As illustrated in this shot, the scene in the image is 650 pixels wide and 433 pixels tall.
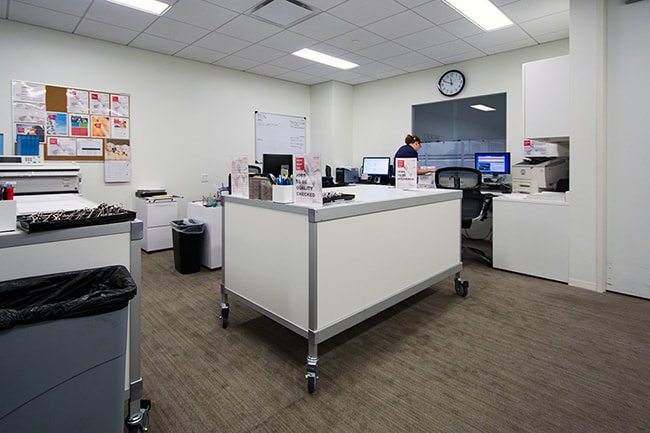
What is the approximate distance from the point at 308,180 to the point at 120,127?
3751 mm

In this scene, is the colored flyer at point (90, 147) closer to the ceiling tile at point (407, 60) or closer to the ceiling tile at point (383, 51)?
the ceiling tile at point (383, 51)

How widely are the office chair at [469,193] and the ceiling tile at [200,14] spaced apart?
117 inches

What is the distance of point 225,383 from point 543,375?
1716 millimetres

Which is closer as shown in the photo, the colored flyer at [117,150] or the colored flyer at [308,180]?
the colored flyer at [308,180]

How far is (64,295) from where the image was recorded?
3.93ft

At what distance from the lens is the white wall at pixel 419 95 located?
15.9 ft

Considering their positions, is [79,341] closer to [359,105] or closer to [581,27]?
[581,27]

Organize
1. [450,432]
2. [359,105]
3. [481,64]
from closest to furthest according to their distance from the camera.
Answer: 1. [450,432]
2. [481,64]
3. [359,105]

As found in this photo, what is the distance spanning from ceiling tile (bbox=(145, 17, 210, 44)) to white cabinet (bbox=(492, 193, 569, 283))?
3896mm

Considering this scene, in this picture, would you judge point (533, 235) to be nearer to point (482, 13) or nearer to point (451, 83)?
point (482, 13)

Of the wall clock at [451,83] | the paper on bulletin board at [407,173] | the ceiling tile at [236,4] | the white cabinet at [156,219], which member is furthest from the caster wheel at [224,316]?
the wall clock at [451,83]

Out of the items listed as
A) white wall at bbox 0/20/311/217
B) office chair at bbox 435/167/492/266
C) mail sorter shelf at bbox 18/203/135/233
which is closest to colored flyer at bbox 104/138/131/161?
white wall at bbox 0/20/311/217

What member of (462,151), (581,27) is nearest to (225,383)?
(581,27)

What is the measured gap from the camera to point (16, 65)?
3.86 metres
